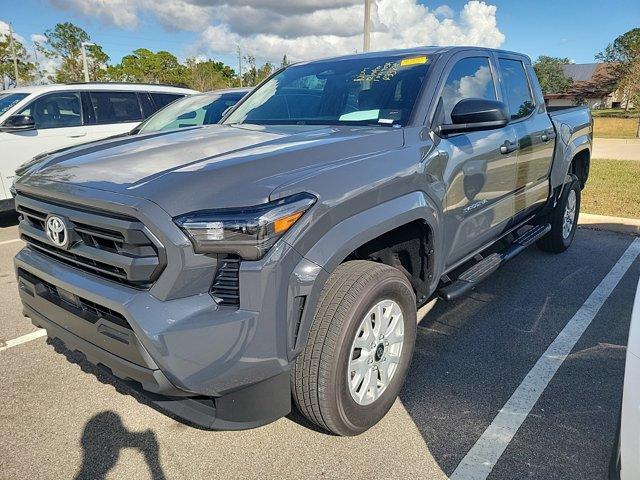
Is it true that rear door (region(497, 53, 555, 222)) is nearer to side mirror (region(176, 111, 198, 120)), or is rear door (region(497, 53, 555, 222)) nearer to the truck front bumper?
the truck front bumper

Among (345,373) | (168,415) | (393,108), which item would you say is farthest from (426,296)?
(168,415)

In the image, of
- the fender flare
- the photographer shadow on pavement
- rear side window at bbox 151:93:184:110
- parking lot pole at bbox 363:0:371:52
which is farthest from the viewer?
parking lot pole at bbox 363:0:371:52

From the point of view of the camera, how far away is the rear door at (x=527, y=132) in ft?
13.4

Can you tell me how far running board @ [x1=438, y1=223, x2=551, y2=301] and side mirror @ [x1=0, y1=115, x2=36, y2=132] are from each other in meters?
6.27

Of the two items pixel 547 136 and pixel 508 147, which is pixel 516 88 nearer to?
pixel 547 136

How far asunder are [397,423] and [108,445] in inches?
58.9

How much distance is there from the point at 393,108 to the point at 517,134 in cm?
137

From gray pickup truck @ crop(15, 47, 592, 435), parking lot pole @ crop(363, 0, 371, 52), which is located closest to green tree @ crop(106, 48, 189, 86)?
parking lot pole @ crop(363, 0, 371, 52)

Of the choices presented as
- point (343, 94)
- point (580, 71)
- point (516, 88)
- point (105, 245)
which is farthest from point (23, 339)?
point (580, 71)

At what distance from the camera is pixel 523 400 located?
2.88 metres

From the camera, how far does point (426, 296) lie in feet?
9.95

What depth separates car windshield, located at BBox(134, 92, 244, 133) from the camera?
6778 millimetres

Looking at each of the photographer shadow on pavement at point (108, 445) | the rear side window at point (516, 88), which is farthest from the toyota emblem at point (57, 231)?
the rear side window at point (516, 88)

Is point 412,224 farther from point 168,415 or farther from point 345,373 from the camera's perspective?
point 168,415
